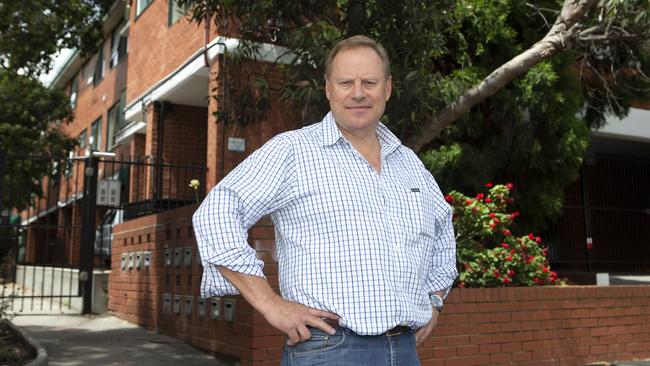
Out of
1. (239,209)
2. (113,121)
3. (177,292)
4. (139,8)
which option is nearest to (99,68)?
(113,121)

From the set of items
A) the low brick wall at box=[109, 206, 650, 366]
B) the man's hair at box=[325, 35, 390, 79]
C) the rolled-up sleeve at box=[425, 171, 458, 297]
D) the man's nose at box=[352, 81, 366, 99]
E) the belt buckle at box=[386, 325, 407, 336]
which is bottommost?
the low brick wall at box=[109, 206, 650, 366]

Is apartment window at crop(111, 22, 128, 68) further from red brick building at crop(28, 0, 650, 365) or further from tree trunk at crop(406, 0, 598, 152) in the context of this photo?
tree trunk at crop(406, 0, 598, 152)

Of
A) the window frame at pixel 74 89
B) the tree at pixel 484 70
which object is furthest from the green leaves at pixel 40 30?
the window frame at pixel 74 89

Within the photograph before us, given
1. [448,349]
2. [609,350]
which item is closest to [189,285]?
[448,349]

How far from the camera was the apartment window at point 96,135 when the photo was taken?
19969 mm

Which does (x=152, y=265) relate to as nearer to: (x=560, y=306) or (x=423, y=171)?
(x=560, y=306)

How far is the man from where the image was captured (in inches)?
83.8

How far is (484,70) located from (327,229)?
24.9ft

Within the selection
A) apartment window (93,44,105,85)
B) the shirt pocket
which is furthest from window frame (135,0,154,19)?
the shirt pocket

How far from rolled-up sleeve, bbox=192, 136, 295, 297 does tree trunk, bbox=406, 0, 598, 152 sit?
5.25m

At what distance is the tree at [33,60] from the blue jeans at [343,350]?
24.5 feet

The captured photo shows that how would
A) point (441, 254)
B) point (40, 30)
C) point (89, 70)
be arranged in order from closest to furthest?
point (441, 254) < point (40, 30) < point (89, 70)

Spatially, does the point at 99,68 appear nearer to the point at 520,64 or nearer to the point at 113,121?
the point at 113,121

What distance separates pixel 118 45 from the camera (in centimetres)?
1870
